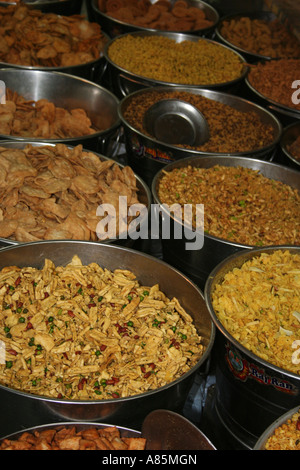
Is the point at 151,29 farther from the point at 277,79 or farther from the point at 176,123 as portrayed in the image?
the point at 176,123

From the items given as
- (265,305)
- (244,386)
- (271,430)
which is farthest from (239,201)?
(271,430)

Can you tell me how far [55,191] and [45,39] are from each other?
64.7 inches

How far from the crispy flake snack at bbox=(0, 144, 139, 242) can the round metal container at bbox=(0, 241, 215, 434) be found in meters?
0.11

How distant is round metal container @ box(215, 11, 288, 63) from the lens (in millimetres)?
3609

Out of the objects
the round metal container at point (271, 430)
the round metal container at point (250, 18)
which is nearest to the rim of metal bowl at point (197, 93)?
the round metal container at point (250, 18)

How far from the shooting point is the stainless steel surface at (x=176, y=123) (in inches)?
110

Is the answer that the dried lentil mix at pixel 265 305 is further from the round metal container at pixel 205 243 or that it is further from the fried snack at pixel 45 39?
the fried snack at pixel 45 39

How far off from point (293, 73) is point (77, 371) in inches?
94.3

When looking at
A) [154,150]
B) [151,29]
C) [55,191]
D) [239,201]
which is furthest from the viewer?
[151,29]

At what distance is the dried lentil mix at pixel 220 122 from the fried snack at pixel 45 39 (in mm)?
656

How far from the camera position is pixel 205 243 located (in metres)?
2.05

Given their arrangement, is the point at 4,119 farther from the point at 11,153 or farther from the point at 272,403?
the point at 272,403

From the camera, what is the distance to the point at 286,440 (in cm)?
138

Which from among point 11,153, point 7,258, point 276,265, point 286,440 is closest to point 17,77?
point 11,153
